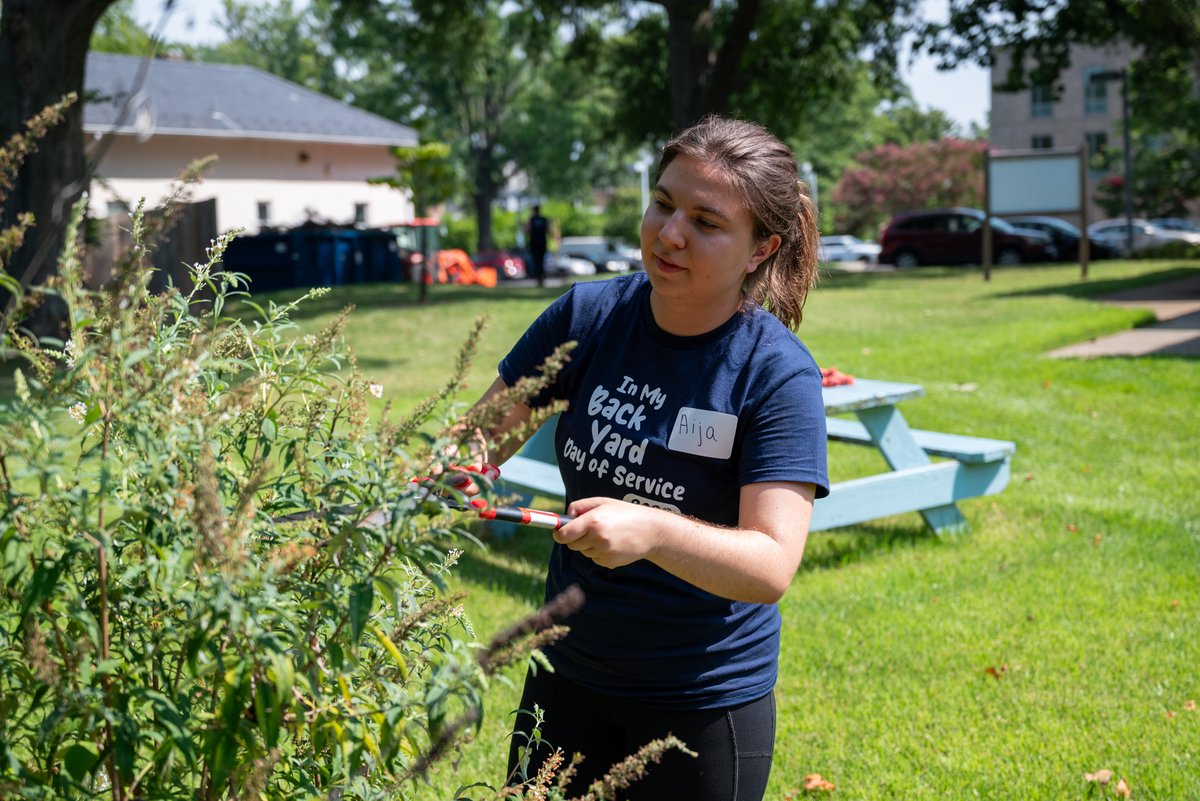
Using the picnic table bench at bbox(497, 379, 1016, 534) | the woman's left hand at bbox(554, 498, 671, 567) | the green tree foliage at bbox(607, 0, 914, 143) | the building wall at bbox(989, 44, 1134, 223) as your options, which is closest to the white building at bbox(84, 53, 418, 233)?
the green tree foliage at bbox(607, 0, 914, 143)

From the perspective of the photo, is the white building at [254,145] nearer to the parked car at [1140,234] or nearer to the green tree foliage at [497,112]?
the green tree foliage at [497,112]

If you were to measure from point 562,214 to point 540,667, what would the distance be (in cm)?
6568

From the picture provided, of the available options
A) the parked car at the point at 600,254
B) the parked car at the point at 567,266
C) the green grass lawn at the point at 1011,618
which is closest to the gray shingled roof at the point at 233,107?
the parked car at the point at 567,266

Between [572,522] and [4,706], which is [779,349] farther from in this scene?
[4,706]

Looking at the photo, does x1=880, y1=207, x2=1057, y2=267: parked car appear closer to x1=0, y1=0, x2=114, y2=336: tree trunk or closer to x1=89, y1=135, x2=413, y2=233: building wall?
x1=89, y1=135, x2=413, y2=233: building wall

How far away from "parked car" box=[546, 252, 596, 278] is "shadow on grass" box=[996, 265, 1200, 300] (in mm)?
23007

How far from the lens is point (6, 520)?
4.48 ft

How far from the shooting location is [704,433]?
225cm

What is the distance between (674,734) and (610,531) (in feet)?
2.28

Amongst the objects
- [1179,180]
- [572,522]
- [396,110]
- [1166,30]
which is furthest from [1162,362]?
[396,110]

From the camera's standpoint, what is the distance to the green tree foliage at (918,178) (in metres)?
62.6

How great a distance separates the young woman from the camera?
2242mm

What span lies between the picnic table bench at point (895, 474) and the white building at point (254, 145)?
2722cm

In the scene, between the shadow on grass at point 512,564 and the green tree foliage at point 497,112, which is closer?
the shadow on grass at point 512,564
